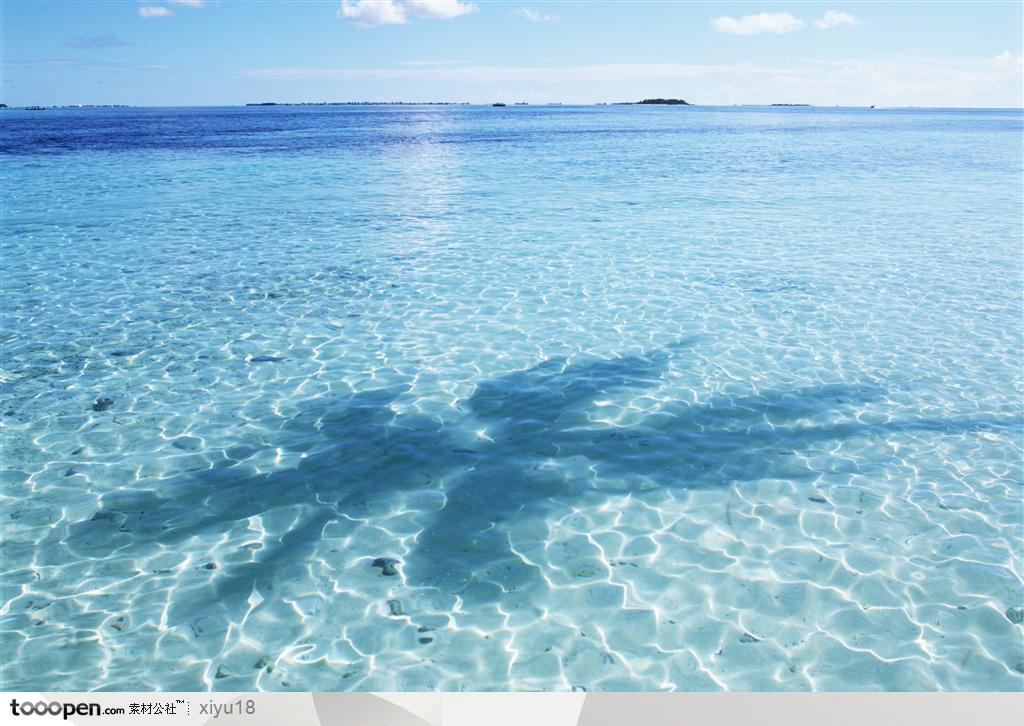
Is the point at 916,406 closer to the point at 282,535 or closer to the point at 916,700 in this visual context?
the point at 916,700

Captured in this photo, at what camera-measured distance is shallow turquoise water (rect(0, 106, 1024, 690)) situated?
514cm

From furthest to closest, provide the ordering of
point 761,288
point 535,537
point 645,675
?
point 761,288
point 535,537
point 645,675

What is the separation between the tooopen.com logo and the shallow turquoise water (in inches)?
17.8

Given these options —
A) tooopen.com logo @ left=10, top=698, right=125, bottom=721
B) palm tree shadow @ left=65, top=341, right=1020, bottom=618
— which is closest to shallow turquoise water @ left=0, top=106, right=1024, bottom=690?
palm tree shadow @ left=65, top=341, right=1020, bottom=618

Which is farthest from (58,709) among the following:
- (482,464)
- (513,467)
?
(513,467)

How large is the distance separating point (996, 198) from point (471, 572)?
87.8 ft

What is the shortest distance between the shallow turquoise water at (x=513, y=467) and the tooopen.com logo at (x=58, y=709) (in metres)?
0.45

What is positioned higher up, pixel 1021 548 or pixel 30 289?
pixel 30 289

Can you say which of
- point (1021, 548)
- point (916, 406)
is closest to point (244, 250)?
point (916, 406)

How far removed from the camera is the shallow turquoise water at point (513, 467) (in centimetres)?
514

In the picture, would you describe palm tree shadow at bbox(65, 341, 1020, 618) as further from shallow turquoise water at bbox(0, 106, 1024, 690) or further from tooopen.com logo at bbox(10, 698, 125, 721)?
tooopen.com logo at bbox(10, 698, 125, 721)

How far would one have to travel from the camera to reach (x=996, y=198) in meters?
24.5

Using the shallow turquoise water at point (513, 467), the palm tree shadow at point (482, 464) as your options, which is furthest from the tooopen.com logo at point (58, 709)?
the palm tree shadow at point (482, 464)

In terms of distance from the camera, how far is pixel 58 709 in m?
4.36
